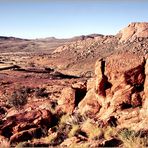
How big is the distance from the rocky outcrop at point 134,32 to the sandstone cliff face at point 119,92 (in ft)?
205

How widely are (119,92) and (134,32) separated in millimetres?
70461

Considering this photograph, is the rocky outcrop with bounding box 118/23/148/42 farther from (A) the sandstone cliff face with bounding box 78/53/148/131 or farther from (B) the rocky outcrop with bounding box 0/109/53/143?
(B) the rocky outcrop with bounding box 0/109/53/143

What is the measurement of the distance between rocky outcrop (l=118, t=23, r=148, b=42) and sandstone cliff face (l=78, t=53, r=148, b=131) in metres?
62.4

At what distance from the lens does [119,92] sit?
39.5 ft

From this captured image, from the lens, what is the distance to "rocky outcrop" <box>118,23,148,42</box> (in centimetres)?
7738

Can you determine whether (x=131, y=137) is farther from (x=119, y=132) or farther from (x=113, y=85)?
(x=113, y=85)

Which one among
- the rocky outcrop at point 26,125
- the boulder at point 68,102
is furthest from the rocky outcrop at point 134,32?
the rocky outcrop at point 26,125

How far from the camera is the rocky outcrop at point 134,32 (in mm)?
77375

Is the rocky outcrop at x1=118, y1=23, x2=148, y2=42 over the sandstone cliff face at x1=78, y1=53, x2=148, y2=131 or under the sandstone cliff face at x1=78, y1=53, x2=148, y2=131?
over

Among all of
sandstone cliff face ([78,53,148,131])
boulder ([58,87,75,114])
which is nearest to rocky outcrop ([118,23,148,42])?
boulder ([58,87,75,114])

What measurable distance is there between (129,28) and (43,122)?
73.8 metres

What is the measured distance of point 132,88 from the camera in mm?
11969

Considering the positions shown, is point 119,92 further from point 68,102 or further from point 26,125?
point 26,125

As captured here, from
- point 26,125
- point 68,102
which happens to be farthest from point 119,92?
point 26,125
